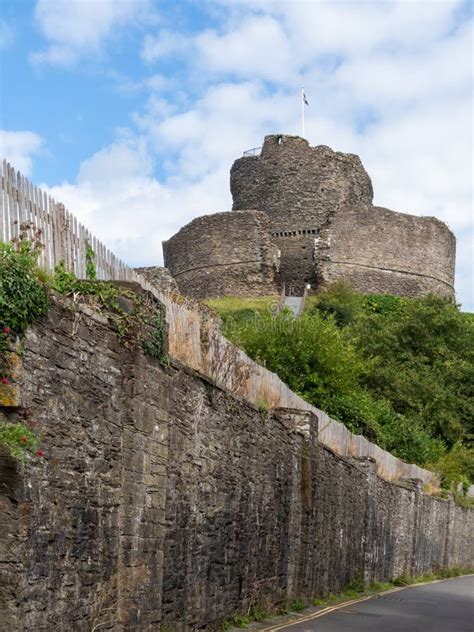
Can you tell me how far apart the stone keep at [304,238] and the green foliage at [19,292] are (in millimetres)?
63825

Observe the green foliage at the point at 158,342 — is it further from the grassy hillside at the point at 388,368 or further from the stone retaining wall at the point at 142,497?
the grassy hillside at the point at 388,368

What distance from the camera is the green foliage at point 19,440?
6988 millimetres

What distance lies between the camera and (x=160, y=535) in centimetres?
971

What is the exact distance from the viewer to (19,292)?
282 inches

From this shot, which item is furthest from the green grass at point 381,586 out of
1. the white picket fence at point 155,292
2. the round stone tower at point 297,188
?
the round stone tower at point 297,188

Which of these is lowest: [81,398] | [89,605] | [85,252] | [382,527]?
[382,527]

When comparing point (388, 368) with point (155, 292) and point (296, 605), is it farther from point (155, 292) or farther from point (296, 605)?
point (155, 292)

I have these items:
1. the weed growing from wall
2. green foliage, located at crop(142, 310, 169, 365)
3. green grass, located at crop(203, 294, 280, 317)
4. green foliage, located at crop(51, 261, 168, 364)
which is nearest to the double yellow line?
green foliage, located at crop(142, 310, 169, 365)

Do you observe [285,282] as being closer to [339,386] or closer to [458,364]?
[458,364]

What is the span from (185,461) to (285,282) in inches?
2447

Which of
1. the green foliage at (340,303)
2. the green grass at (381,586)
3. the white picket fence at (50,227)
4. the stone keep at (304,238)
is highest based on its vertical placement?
the stone keep at (304,238)

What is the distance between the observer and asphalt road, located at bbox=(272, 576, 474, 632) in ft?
43.6

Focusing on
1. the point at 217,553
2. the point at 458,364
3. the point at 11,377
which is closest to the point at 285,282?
the point at 458,364

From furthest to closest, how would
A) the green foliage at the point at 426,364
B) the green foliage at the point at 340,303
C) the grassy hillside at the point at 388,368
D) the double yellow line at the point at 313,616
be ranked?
1. the green foliage at the point at 340,303
2. the green foliage at the point at 426,364
3. the grassy hillside at the point at 388,368
4. the double yellow line at the point at 313,616
